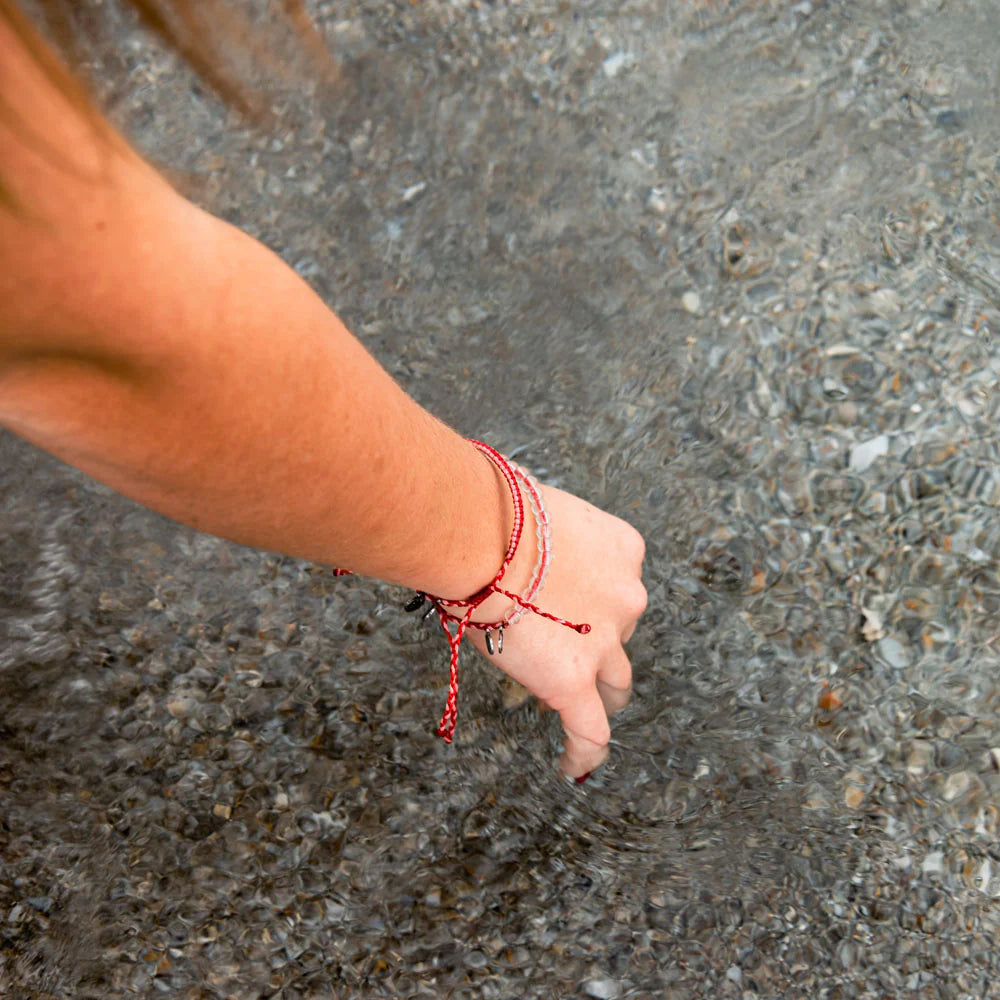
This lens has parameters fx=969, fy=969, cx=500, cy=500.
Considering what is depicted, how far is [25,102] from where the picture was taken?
0.54m

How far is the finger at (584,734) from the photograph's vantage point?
1345 mm

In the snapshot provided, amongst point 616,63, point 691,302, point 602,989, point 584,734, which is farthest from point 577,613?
point 616,63

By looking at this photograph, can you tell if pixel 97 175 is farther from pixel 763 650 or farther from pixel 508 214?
pixel 508 214

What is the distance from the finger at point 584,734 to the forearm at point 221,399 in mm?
438

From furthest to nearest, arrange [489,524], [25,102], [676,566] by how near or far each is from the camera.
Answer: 1. [676,566]
2. [489,524]
3. [25,102]

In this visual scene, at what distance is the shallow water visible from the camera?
1.31 m

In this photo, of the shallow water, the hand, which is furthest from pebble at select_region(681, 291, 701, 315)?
the hand

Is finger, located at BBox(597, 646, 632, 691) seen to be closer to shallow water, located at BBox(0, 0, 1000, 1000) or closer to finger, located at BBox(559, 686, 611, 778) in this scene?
finger, located at BBox(559, 686, 611, 778)

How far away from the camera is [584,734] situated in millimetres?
1379

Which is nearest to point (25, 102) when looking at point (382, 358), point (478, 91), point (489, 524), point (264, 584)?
point (489, 524)

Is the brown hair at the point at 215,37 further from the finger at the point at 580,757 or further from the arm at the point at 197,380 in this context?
the finger at the point at 580,757

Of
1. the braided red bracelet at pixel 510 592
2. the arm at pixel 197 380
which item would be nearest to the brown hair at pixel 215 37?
the braided red bracelet at pixel 510 592

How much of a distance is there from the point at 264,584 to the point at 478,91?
1145 millimetres

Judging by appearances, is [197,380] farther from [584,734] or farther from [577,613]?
[584,734]
